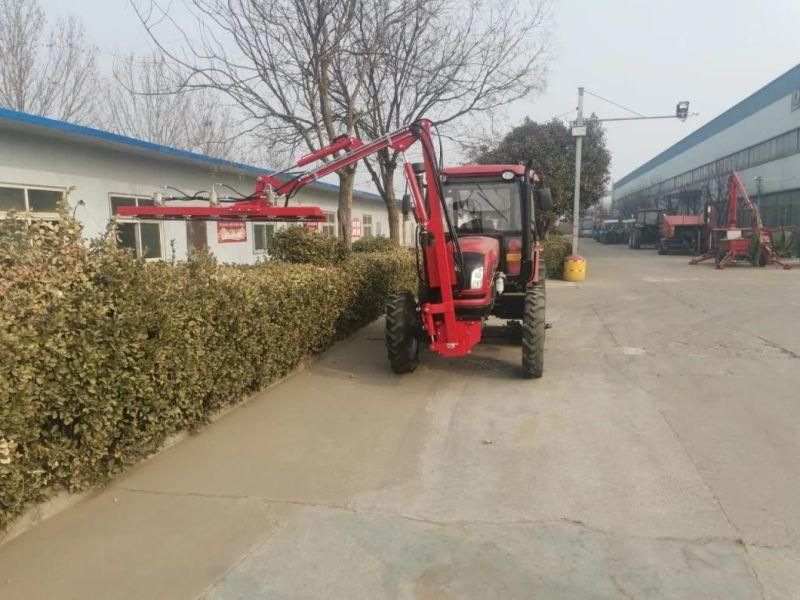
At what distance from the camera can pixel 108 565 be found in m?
3.16

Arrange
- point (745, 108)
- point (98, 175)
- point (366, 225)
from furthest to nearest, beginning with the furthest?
point (745, 108), point (366, 225), point (98, 175)

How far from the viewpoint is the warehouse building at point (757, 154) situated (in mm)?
31498

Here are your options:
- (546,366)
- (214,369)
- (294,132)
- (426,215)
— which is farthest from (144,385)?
(294,132)

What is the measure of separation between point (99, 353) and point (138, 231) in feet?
29.0

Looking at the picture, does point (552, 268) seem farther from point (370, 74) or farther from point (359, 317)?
point (359, 317)

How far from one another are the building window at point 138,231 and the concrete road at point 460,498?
21.2 ft

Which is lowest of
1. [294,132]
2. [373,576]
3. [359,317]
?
[373,576]

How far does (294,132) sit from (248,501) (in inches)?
398

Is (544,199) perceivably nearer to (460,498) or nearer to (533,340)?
(533,340)

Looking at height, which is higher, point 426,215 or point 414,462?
point 426,215

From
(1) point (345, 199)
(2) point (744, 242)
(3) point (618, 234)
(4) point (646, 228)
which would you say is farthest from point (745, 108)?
(1) point (345, 199)

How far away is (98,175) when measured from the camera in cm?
1073

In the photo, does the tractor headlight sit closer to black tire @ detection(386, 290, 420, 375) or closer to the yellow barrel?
black tire @ detection(386, 290, 420, 375)

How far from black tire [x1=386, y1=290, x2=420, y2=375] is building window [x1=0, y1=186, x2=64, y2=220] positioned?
5706 millimetres
